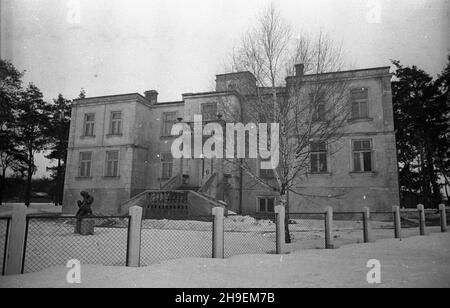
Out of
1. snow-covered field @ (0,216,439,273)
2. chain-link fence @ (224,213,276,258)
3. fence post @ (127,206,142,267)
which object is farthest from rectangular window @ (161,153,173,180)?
fence post @ (127,206,142,267)

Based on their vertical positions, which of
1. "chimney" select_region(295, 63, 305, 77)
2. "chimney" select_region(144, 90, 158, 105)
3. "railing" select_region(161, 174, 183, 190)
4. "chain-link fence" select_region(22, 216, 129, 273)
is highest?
"chimney" select_region(144, 90, 158, 105)

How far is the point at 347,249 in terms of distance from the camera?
8.62m

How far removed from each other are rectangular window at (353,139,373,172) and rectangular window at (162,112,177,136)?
46.7 ft

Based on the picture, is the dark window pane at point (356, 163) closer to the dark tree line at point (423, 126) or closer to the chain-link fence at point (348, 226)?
the chain-link fence at point (348, 226)

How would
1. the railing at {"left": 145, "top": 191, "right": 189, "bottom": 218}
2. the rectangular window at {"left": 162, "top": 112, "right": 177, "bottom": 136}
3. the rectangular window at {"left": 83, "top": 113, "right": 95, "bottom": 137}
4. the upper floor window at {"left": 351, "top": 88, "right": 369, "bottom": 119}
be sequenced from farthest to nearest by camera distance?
1. the rectangular window at {"left": 83, "top": 113, "right": 95, "bottom": 137}
2. the rectangular window at {"left": 162, "top": 112, "right": 177, "bottom": 136}
3. the upper floor window at {"left": 351, "top": 88, "right": 369, "bottom": 119}
4. the railing at {"left": 145, "top": 191, "right": 189, "bottom": 218}

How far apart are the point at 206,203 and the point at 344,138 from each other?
9739 mm

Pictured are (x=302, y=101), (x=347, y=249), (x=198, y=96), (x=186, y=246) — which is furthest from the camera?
(x=198, y=96)

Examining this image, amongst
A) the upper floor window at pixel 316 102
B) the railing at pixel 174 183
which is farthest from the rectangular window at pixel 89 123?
the upper floor window at pixel 316 102

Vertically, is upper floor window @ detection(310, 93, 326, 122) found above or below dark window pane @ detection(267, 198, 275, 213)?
above

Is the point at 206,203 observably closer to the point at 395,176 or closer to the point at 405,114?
the point at 395,176

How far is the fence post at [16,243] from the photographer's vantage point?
213 inches

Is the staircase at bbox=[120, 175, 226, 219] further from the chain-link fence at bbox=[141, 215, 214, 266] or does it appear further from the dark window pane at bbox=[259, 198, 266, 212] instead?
the dark window pane at bbox=[259, 198, 266, 212]

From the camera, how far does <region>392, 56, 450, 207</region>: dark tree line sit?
78.7ft
